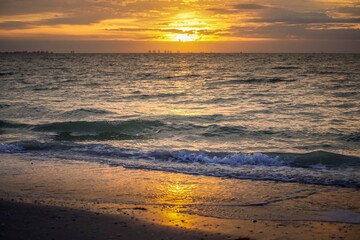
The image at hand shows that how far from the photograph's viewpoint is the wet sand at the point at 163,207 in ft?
20.6

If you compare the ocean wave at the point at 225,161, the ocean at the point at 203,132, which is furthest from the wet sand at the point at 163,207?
the ocean at the point at 203,132

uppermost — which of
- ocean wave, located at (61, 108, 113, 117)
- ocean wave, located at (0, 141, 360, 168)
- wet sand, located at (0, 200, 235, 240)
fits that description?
wet sand, located at (0, 200, 235, 240)

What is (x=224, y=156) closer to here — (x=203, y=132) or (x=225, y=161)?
(x=225, y=161)

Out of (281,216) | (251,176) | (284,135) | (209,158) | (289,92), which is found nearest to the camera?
(281,216)

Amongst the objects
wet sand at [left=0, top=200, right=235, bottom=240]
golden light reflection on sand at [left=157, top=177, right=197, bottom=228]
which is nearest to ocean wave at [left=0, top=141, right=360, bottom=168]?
golden light reflection on sand at [left=157, top=177, right=197, bottom=228]

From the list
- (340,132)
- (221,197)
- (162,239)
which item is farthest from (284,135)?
(162,239)

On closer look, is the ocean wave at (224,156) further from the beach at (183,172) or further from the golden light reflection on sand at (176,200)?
the golden light reflection on sand at (176,200)

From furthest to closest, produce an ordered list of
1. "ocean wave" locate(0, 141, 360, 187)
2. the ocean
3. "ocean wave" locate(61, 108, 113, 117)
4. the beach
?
1. "ocean wave" locate(61, 108, 113, 117)
2. the ocean
3. "ocean wave" locate(0, 141, 360, 187)
4. the beach

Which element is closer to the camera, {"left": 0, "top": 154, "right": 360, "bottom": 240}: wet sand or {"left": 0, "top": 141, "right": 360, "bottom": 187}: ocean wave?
{"left": 0, "top": 154, "right": 360, "bottom": 240}: wet sand

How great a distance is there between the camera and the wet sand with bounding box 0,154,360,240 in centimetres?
629

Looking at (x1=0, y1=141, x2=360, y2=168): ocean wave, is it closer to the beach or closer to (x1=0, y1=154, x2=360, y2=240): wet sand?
the beach

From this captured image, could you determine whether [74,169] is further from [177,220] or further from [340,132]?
[340,132]

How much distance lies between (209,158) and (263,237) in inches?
257

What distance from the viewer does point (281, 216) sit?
7.12 meters
